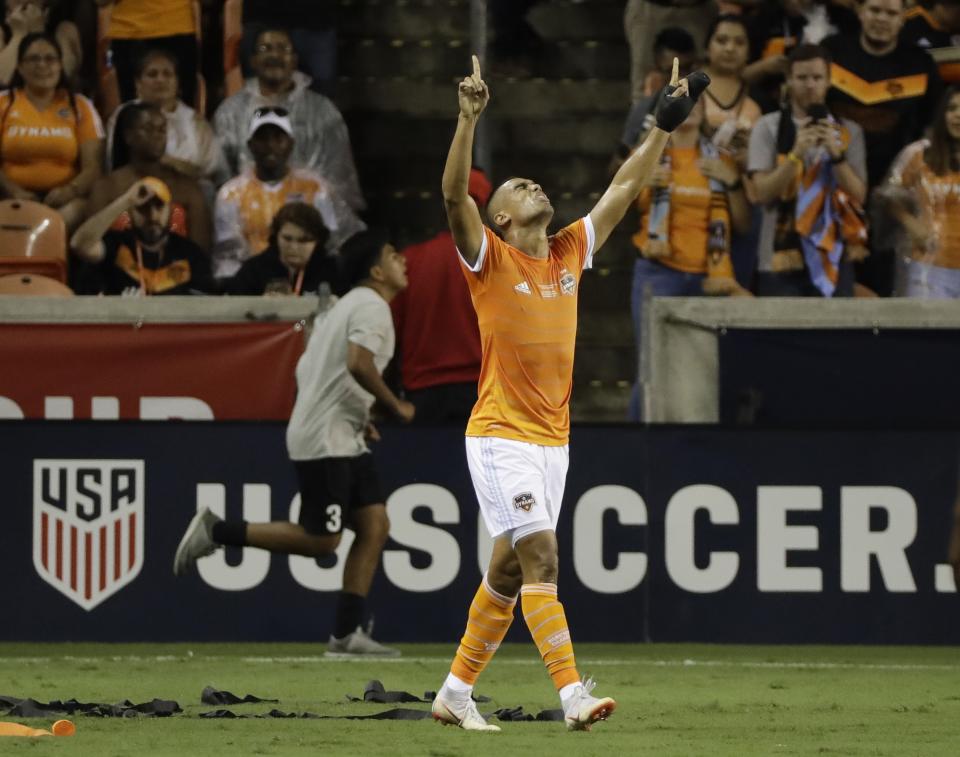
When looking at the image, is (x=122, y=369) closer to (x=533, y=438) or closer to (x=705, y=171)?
(x=705, y=171)

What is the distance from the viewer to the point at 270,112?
44.7ft

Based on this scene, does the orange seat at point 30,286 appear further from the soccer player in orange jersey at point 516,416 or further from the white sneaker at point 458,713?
the white sneaker at point 458,713

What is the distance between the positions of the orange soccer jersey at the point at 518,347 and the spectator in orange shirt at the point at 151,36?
6.84m

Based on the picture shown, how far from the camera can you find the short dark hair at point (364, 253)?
10.9m

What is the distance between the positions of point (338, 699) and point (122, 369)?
3.86m

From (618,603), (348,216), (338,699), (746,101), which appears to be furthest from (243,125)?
(338,699)

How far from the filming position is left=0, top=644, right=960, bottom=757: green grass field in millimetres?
7082

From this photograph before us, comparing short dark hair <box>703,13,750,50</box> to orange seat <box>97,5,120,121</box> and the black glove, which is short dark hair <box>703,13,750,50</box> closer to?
orange seat <box>97,5,120,121</box>

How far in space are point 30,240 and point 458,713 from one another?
Answer: 20.6 feet

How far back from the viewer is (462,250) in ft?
24.7

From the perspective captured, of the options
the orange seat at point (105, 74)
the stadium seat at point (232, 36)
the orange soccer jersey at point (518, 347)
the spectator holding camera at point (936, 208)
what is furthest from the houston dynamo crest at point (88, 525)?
the spectator holding camera at point (936, 208)

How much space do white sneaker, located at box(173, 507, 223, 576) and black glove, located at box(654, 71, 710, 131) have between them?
380 centimetres

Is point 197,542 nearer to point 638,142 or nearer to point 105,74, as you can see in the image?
point 638,142

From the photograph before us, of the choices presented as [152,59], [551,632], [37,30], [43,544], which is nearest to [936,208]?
[152,59]
